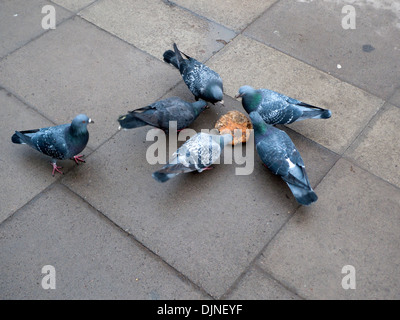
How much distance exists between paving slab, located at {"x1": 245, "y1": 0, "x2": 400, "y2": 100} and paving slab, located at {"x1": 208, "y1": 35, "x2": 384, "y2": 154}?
20 centimetres

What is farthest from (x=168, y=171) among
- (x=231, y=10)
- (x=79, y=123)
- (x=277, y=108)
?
(x=231, y=10)

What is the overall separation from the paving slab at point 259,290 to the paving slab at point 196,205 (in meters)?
0.11

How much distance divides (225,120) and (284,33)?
2.22 m

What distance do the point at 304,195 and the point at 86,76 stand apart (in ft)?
11.0

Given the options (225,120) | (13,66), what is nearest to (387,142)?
(225,120)

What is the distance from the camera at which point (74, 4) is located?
6586mm

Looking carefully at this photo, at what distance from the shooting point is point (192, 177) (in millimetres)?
4621

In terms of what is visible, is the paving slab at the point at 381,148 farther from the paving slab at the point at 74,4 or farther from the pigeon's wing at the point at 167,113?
the paving slab at the point at 74,4

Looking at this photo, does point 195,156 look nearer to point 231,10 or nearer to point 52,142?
point 52,142

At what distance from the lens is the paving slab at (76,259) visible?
3.80 meters

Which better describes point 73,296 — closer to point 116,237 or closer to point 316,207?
point 116,237

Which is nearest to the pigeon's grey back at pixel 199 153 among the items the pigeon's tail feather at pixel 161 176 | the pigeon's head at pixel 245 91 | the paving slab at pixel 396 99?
the pigeon's tail feather at pixel 161 176
